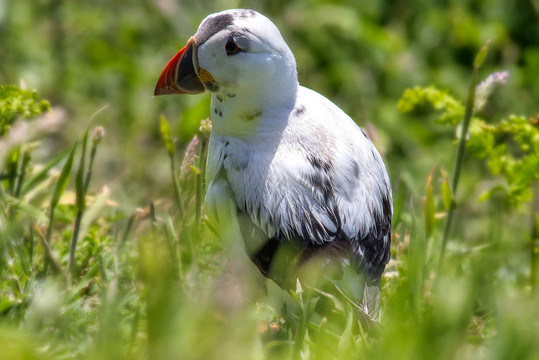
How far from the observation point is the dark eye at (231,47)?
246 cm

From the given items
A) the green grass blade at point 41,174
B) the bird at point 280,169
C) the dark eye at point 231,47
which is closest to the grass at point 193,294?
the green grass blade at point 41,174

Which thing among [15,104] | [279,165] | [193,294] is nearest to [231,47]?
[279,165]

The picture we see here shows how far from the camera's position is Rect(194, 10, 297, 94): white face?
2.46m

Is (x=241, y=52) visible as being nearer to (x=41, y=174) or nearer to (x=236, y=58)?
(x=236, y=58)

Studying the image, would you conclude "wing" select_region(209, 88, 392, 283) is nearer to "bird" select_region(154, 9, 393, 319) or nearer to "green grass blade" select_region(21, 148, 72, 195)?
"bird" select_region(154, 9, 393, 319)

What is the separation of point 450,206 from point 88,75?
11.6 feet

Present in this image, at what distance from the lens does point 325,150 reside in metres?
2.48

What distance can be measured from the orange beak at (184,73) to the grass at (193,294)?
18cm

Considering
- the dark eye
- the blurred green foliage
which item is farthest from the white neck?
the blurred green foliage

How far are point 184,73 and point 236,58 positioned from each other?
0.22m

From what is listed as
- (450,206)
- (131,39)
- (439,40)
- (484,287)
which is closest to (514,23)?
(439,40)

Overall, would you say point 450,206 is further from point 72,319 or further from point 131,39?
point 131,39

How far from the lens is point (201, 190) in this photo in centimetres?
276

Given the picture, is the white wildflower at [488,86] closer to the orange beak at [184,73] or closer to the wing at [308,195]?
the wing at [308,195]
